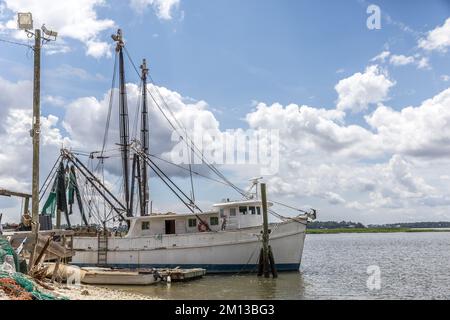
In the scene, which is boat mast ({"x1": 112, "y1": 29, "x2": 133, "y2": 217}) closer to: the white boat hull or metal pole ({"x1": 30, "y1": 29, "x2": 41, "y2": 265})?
the white boat hull

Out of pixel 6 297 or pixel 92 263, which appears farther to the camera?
pixel 92 263

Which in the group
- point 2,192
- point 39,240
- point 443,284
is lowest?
point 443,284

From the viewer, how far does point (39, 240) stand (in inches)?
694

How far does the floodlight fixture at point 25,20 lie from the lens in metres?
19.3

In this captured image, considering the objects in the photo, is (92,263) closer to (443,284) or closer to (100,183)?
(100,183)

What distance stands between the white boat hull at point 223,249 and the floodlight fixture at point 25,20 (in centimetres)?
1684

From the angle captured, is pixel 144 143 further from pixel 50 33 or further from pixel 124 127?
pixel 50 33

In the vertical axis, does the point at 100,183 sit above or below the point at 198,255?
above

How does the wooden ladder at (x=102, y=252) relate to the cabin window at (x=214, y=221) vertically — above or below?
below

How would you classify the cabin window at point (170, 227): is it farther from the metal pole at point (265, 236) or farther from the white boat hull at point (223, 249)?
the metal pole at point (265, 236)

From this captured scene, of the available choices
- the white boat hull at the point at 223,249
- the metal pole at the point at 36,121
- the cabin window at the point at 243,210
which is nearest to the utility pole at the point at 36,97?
the metal pole at the point at 36,121

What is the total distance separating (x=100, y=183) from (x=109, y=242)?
5.06m

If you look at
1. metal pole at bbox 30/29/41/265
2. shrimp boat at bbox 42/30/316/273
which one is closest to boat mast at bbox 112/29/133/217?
shrimp boat at bbox 42/30/316/273
